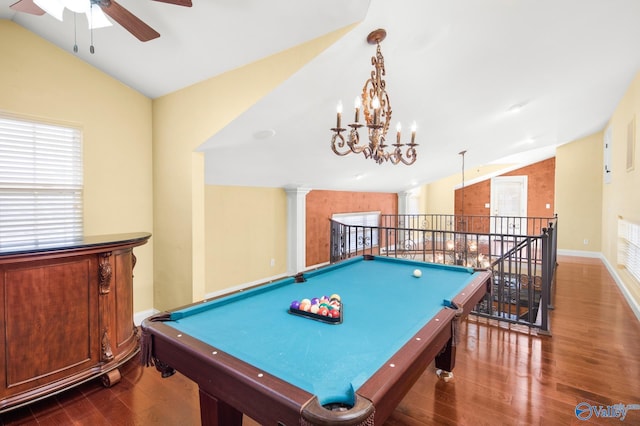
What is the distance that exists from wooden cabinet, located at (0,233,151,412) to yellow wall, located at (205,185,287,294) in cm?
191

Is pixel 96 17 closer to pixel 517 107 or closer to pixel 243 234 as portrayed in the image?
pixel 243 234

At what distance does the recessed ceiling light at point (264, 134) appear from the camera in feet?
11.0

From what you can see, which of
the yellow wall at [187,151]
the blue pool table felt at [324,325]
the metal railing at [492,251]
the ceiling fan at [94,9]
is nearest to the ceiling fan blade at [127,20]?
the ceiling fan at [94,9]

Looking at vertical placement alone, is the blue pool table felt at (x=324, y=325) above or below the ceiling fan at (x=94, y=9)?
below

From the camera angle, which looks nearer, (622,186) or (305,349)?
(305,349)

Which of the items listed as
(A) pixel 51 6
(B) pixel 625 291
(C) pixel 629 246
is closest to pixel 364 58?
(A) pixel 51 6

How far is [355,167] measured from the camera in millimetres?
5461

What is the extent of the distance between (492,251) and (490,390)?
295 inches

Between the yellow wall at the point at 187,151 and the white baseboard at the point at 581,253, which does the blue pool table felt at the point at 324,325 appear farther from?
the white baseboard at the point at 581,253

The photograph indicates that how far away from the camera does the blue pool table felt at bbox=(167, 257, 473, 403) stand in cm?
111

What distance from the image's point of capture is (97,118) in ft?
9.98

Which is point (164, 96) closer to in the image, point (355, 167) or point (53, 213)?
point (53, 213)

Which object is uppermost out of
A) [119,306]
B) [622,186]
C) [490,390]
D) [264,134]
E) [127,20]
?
[127,20]

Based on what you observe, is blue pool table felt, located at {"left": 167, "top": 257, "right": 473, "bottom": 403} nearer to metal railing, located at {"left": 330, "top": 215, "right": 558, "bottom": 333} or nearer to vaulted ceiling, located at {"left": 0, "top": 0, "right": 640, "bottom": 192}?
metal railing, located at {"left": 330, "top": 215, "right": 558, "bottom": 333}
